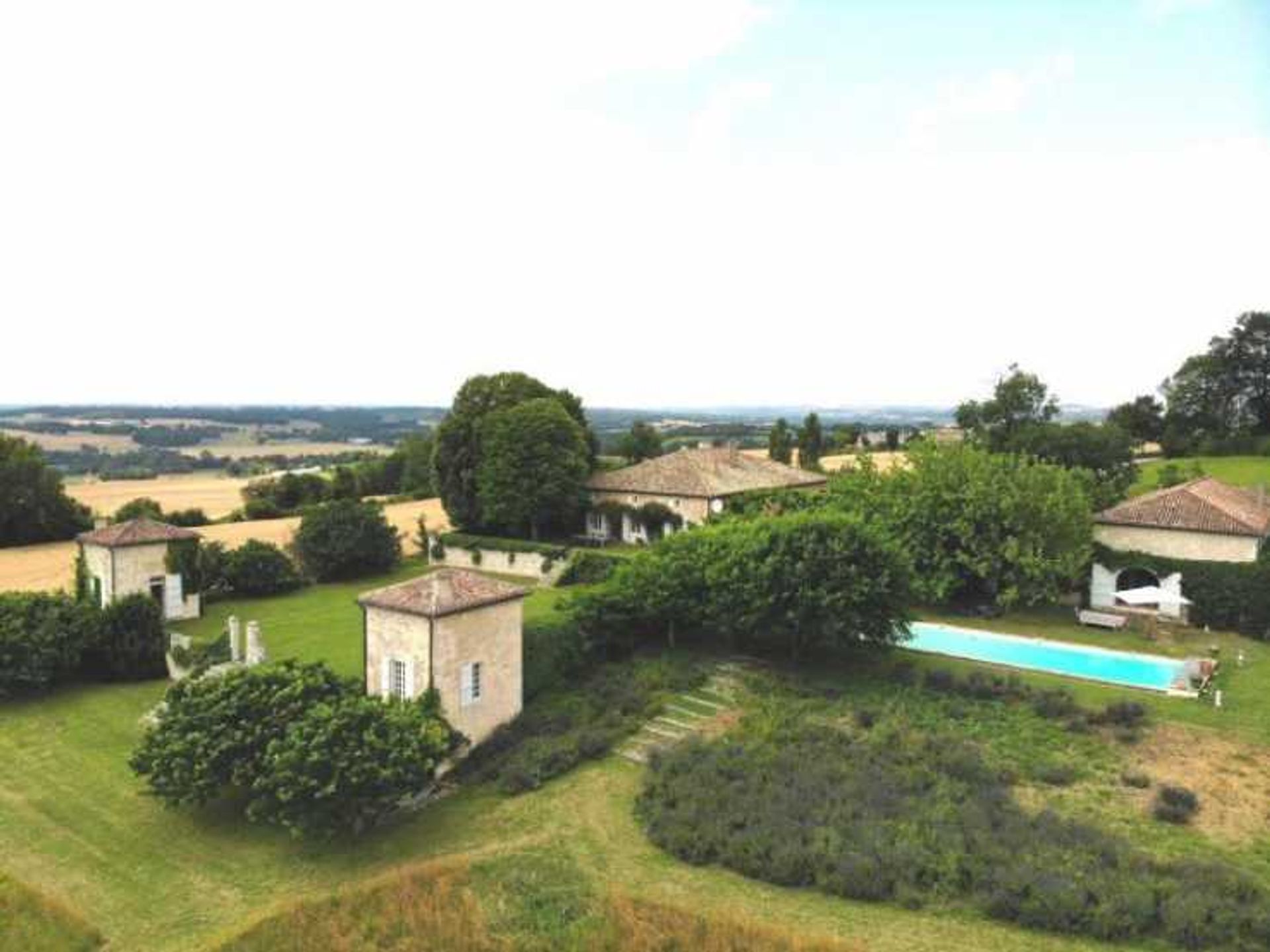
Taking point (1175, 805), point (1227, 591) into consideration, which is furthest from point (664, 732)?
point (1227, 591)

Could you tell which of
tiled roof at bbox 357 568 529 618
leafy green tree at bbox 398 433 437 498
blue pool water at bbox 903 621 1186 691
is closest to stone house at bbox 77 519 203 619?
tiled roof at bbox 357 568 529 618

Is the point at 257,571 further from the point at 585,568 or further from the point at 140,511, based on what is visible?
the point at 140,511

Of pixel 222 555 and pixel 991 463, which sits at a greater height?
pixel 991 463

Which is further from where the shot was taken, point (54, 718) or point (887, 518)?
point (887, 518)

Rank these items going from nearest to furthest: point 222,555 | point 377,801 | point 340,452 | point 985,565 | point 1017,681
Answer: point 377,801 → point 1017,681 → point 985,565 → point 222,555 → point 340,452

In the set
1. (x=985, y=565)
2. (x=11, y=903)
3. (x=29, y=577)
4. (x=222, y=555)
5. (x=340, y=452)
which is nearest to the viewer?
(x=11, y=903)

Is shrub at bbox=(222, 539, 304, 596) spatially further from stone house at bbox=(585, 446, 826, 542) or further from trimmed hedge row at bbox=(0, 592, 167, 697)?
stone house at bbox=(585, 446, 826, 542)

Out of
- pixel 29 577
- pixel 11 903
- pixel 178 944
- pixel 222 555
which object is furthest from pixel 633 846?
pixel 29 577

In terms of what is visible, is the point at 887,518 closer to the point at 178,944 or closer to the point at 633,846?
the point at 633,846
